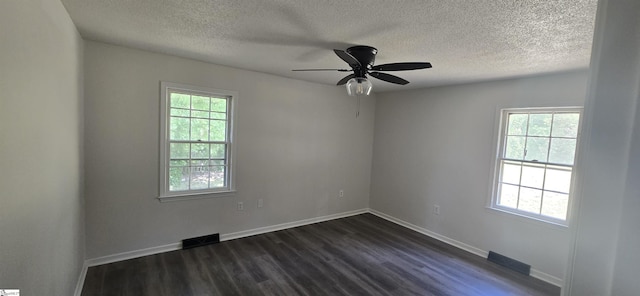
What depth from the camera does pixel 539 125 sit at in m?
3.24

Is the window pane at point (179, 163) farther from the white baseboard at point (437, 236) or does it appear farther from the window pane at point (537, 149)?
the window pane at point (537, 149)

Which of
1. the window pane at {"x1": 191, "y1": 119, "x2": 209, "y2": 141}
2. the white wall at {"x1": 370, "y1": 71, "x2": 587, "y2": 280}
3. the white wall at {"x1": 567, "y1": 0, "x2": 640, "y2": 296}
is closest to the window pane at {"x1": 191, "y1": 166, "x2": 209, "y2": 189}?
the window pane at {"x1": 191, "y1": 119, "x2": 209, "y2": 141}

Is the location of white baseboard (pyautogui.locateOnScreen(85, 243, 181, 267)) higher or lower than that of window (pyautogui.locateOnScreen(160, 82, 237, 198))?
lower

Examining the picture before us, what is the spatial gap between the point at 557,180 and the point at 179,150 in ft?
14.4

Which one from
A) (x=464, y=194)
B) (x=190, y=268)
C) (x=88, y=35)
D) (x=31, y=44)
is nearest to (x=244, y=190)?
(x=190, y=268)

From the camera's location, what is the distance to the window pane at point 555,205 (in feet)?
9.96

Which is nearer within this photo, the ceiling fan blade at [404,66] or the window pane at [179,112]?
the ceiling fan blade at [404,66]

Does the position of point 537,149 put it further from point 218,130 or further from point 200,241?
point 200,241

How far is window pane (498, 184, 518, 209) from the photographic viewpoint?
3.46 m

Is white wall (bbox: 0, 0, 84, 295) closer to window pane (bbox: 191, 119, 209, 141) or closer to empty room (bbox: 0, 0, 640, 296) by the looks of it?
empty room (bbox: 0, 0, 640, 296)

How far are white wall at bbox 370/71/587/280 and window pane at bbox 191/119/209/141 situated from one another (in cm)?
304

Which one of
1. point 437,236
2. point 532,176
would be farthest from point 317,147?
point 532,176

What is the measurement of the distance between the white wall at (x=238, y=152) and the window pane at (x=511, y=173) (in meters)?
2.26

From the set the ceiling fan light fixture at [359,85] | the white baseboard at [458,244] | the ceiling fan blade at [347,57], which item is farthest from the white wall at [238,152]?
the ceiling fan blade at [347,57]
